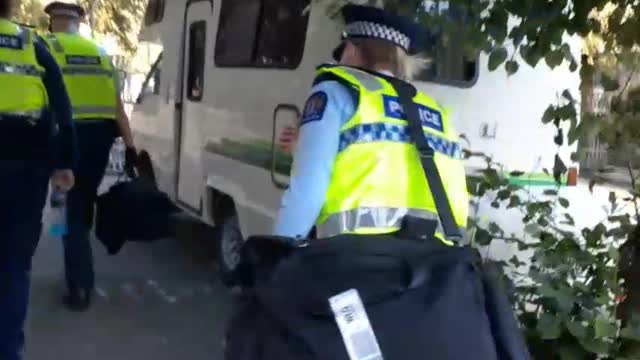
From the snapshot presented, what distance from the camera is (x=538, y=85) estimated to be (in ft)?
18.3

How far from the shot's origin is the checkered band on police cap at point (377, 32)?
9.12ft

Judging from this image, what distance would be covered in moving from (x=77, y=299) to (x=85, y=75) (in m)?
1.47

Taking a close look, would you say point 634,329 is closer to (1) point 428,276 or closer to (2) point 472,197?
(2) point 472,197

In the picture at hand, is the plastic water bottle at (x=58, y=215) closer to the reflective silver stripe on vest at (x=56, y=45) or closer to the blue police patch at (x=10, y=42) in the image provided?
the reflective silver stripe on vest at (x=56, y=45)

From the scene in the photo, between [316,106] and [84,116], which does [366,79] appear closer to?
[316,106]

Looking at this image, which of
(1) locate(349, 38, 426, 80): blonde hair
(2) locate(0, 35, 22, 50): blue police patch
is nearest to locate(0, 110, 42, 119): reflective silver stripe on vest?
(2) locate(0, 35, 22, 50): blue police patch

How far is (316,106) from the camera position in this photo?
265cm

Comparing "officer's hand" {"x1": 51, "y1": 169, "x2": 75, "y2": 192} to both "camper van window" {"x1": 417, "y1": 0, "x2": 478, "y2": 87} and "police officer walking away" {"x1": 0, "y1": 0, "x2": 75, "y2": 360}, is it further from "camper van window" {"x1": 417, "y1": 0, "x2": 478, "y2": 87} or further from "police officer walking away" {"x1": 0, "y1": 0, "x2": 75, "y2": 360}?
"camper van window" {"x1": 417, "y1": 0, "x2": 478, "y2": 87}

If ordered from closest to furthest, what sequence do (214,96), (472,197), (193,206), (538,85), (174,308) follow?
(472,197) → (538,85) → (174,308) → (214,96) → (193,206)

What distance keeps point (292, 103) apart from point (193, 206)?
7.38 feet

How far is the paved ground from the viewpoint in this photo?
18.9 ft

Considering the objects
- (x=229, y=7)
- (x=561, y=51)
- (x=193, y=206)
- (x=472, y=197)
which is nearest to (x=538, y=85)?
(x=472, y=197)

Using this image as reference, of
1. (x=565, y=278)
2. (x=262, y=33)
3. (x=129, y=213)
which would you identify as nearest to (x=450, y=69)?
(x=262, y=33)

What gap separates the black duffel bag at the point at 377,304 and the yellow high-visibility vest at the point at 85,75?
13.2 ft
